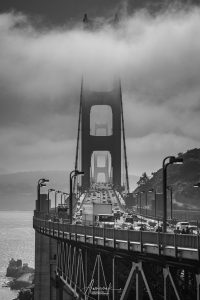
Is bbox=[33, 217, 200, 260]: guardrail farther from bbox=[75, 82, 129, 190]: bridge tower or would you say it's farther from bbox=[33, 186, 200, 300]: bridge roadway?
bbox=[75, 82, 129, 190]: bridge tower

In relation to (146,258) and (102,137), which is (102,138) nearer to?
(102,137)

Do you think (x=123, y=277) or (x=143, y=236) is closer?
(x=143, y=236)

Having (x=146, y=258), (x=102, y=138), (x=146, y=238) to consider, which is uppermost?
(x=102, y=138)

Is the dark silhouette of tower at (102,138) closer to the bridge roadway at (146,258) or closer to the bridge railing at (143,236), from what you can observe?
the bridge roadway at (146,258)

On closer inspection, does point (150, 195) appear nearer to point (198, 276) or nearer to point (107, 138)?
point (107, 138)

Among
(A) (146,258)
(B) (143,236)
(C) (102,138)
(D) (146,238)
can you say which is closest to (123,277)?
(B) (143,236)

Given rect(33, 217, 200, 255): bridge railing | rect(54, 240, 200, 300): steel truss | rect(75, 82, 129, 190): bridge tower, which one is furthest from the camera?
rect(75, 82, 129, 190): bridge tower

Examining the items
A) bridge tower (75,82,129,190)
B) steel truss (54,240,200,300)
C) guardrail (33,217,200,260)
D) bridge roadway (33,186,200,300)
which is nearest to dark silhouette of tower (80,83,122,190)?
bridge tower (75,82,129,190)
